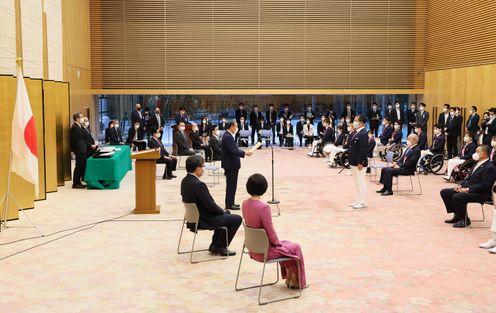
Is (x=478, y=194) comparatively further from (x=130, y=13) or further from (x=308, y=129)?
(x=130, y=13)

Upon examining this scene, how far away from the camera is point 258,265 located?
23.5 feet

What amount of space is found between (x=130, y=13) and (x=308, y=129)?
27.5 ft

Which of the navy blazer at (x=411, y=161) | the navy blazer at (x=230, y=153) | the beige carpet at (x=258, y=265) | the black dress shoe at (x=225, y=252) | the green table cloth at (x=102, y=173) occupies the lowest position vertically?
the beige carpet at (x=258, y=265)

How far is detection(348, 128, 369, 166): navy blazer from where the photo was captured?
10.5 metres

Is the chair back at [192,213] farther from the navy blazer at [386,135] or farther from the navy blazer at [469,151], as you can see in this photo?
the navy blazer at [386,135]

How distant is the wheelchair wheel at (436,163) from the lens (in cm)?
1520

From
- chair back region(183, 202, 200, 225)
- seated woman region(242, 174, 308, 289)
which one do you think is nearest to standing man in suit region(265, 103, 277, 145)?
chair back region(183, 202, 200, 225)

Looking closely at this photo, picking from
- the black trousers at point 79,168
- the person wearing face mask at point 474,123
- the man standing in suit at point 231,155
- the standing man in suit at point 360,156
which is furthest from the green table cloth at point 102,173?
the person wearing face mask at point 474,123

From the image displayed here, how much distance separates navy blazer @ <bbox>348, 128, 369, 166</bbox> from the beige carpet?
90 cm

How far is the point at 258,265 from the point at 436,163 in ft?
31.6

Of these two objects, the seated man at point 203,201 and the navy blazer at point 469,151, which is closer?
the seated man at point 203,201

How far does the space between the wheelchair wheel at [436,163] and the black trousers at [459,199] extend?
5853 millimetres

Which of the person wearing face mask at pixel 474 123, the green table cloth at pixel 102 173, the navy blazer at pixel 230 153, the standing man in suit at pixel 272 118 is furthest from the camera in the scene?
the standing man in suit at pixel 272 118

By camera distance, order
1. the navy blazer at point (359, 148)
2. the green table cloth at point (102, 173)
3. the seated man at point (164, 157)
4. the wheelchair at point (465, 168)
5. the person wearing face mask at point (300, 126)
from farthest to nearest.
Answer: the person wearing face mask at point (300, 126) → the seated man at point (164, 157) → the wheelchair at point (465, 168) → the green table cloth at point (102, 173) → the navy blazer at point (359, 148)
